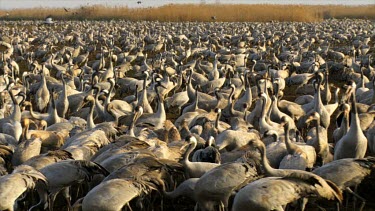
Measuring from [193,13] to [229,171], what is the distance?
43.2m

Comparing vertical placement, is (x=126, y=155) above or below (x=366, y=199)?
above

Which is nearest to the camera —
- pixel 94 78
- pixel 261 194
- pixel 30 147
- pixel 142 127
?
pixel 261 194

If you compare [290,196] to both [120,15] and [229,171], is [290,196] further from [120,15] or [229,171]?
[120,15]

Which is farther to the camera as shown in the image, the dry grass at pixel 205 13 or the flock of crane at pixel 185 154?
the dry grass at pixel 205 13

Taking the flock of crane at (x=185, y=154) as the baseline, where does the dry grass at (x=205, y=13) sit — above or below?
below

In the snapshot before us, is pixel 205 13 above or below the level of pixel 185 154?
below

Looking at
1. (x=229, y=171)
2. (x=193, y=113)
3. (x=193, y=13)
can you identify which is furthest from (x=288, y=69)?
(x=193, y=13)

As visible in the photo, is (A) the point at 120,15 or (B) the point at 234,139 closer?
(B) the point at 234,139

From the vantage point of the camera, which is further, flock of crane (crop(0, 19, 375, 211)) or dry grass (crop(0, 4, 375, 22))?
dry grass (crop(0, 4, 375, 22))

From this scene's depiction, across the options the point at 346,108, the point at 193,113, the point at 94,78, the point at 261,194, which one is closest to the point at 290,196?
the point at 261,194

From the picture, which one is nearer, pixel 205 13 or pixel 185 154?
pixel 185 154

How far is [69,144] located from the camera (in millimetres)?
8156

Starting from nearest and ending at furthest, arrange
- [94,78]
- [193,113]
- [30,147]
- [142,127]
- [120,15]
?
[30,147], [142,127], [193,113], [94,78], [120,15]

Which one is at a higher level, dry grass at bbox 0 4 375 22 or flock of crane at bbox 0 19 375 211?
flock of crane at bbox 0 19 375 211
